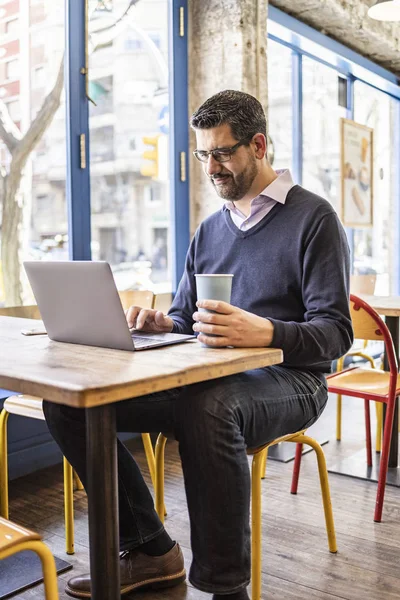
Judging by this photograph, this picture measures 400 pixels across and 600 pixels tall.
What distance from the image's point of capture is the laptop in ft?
4.38

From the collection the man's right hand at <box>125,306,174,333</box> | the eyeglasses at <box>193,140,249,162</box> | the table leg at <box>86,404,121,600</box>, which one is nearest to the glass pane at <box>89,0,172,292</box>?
the eyeglasses at <box>193,140,249,162</box>

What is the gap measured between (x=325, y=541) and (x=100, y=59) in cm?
240

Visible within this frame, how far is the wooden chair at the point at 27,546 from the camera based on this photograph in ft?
3.46

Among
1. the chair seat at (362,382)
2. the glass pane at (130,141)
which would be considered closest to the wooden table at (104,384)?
the chair seat at (362,382)

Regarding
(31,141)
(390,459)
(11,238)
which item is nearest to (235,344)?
(390,459)

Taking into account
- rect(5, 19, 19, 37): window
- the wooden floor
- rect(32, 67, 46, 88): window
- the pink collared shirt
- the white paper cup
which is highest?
rect(5, 19, 19, 37): window

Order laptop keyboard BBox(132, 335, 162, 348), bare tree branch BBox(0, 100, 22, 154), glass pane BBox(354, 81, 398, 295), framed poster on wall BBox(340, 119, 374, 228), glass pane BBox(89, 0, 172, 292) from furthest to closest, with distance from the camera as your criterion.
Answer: glass pane BBox(354, 81, 398, 295), framed poster on wall BBox(340, 119, 374, 228), glass pane BBox(89, 0, 172, 292), bare tree branch BBox(0, 100, 22, 154), laptop keyboard BBox(132, 335, 162, 348)

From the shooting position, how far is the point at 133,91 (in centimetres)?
358

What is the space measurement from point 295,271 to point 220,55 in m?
2.22

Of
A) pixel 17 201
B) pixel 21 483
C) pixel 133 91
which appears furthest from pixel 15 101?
pixel 21 483

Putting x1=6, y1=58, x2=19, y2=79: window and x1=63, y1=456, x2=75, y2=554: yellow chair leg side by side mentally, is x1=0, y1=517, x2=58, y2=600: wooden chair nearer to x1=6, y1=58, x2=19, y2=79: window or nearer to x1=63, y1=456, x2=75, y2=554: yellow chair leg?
x1=63, y1=456, x2=75, y2=554: yellow chair leg

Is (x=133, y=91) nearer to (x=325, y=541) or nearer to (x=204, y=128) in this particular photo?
(x=204, y=128)

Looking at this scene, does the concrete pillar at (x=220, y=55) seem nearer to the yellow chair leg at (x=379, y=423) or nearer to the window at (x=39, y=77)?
the window at (x=39, y=77)

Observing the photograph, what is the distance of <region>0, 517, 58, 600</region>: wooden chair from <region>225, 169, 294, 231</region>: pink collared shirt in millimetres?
1058
